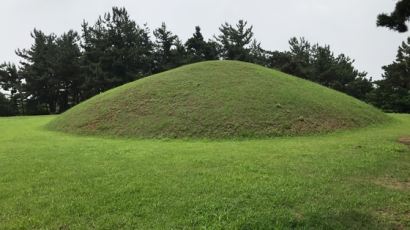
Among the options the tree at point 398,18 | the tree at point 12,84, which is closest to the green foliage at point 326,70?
the tree at point 12,84

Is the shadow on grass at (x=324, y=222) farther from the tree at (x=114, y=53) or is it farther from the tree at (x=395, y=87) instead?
the tree at (x=114, y=53)

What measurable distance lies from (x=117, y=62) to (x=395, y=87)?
28.3 m

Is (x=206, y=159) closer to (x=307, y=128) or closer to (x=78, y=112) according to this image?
(x=307, y=128)

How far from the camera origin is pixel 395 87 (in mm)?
36656

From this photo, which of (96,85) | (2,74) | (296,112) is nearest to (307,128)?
(296,112)

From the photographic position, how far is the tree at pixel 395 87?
32822 millimetres

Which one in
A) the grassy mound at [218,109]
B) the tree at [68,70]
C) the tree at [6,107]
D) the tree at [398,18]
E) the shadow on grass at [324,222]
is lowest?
the shadow on grass at [324,222]

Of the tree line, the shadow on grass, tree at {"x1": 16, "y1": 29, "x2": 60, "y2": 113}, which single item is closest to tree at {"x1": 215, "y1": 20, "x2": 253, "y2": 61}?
the tree line

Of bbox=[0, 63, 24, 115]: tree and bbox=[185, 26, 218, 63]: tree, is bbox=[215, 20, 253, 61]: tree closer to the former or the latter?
bbox=[185, 26, 218, 63]: tree

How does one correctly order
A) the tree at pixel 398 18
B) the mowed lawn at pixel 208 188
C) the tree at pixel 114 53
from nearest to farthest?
the mowed lawn at pixel 208 188
the tree at pixel 398 18
the tree at pixel 114 53

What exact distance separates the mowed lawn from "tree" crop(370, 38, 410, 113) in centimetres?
2499

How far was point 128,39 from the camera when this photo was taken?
4397 cm

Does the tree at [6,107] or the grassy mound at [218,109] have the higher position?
the tree at [6,107]

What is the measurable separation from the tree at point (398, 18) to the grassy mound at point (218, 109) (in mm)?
7203
